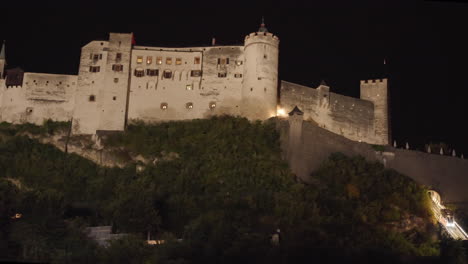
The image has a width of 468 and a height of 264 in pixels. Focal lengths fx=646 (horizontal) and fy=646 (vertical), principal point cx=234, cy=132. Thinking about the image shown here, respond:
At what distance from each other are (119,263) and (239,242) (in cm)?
590

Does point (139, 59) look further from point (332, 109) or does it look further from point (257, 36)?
point (332, 109)

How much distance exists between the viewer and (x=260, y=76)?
45.9 m

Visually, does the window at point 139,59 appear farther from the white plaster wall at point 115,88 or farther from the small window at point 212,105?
the small window at point 212,105

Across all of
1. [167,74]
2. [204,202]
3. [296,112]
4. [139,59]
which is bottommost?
[204,202]

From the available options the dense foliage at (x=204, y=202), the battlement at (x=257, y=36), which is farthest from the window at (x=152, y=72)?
the battlement at (x=257, y=36)

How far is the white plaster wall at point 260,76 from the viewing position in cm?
4539

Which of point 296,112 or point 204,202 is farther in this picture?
point 296,112

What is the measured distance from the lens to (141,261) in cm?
3066

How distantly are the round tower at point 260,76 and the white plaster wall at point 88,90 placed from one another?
10313mm

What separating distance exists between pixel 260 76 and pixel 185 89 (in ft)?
18.0

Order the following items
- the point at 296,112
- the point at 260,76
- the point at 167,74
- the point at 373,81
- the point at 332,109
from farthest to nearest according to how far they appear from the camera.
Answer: the point at 373,81 → the point at 332,109 → the point at 167,74 → the point at 260,76 → the point at 296,112

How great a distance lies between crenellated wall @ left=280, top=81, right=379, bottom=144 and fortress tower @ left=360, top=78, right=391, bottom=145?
45 centimetres

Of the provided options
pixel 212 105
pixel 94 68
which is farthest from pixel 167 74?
pixel 94 68

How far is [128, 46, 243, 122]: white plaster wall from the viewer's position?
152 feet
